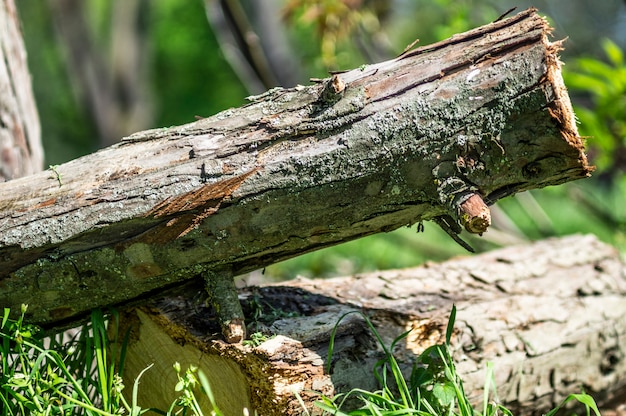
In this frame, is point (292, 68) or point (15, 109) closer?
point (15, 109)

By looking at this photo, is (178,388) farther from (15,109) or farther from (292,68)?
(292,68)

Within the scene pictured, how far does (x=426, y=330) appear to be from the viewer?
89.7 inches

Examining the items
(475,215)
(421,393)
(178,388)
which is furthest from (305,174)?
(421,393)

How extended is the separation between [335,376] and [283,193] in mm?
577

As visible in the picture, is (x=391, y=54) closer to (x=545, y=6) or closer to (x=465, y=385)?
(x=545, y=6)

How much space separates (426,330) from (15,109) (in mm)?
1970

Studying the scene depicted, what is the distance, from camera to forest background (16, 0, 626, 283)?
4.28 m

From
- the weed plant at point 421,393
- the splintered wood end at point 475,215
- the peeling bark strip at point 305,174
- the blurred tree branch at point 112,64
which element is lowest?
the weed plant at point 421,393

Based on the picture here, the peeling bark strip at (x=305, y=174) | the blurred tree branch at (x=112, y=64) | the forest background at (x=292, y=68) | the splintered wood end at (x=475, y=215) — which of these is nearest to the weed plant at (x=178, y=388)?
the peeling bark strip at (x=305, y=174)

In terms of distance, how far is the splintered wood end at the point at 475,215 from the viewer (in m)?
1.68

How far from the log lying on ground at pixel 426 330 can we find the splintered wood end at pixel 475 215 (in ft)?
1.86

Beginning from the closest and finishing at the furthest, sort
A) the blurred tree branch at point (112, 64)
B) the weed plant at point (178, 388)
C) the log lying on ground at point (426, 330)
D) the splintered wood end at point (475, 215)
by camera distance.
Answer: the splintered wood end at point (475, 215) → the weed plant at point (178, 388) → the log lying on ground at point (426, 330) → the blurred tree branch at point (112, 64)

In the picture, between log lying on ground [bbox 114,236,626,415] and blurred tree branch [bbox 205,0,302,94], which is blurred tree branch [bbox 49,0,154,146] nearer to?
blurred tree branch [bbox 205,0,302,94]

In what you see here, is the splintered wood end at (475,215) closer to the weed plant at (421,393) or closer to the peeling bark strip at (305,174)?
the peeling bark strip at (305,174)
